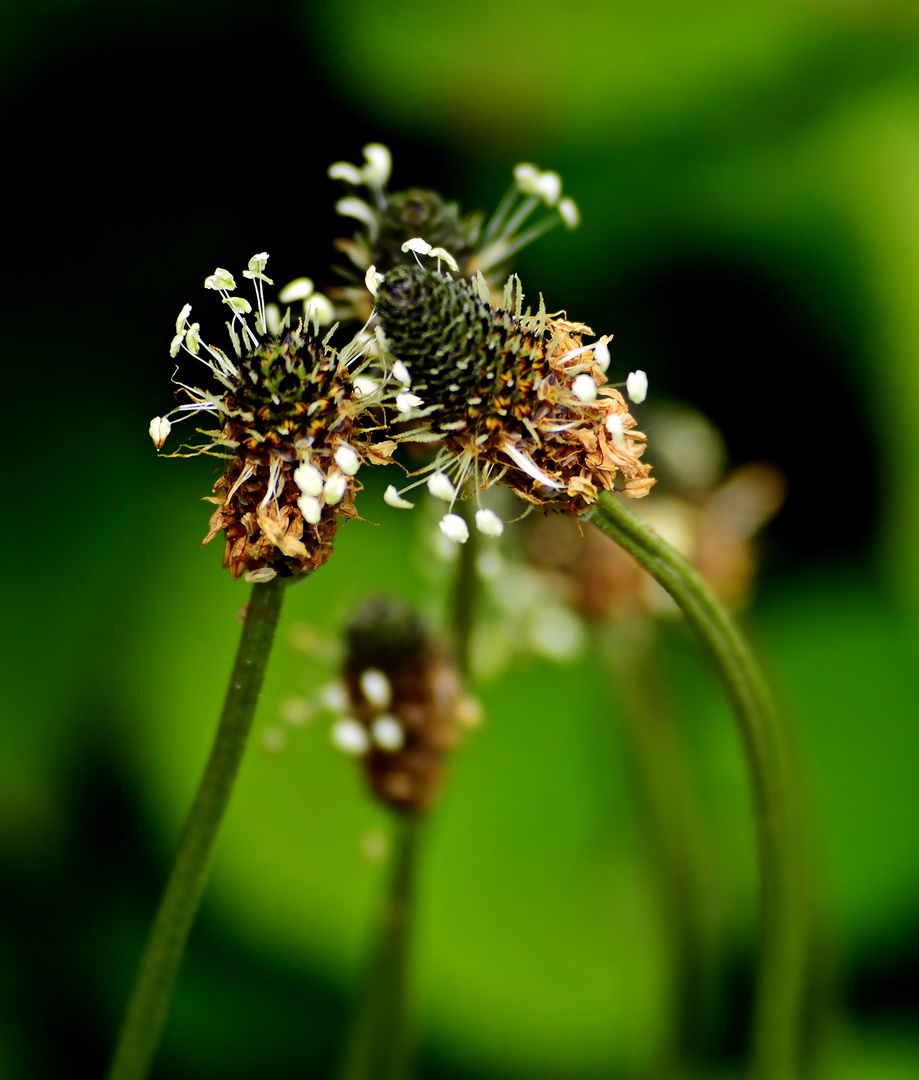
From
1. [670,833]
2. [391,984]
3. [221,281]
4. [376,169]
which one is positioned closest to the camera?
[221,281]

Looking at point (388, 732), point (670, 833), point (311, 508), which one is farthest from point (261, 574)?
point (670, 833)

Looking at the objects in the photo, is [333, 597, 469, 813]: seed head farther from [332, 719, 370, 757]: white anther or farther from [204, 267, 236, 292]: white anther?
[204, 267, 236, 292]: white anther

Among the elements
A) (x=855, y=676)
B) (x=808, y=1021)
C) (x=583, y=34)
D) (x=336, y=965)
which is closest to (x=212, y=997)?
(x=336, y=965)

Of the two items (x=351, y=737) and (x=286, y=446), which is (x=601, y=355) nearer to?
(x=286, y=446)

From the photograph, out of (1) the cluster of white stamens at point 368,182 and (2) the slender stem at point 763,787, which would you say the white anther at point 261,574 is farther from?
(1) the cluster of white stamens at point 368,182

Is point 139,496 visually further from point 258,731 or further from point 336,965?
point 336,965
